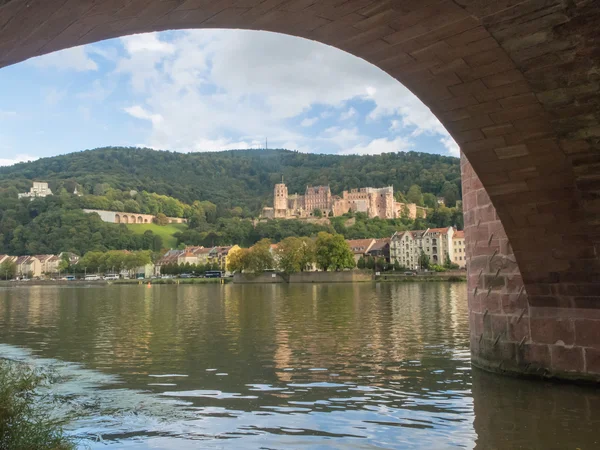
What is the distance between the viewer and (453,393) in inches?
376

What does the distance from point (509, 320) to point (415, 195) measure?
576 ft

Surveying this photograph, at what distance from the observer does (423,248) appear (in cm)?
10988

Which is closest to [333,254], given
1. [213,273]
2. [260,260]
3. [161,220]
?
[260,260]

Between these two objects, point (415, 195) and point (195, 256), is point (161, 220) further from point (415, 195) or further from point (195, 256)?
point (415, 195)

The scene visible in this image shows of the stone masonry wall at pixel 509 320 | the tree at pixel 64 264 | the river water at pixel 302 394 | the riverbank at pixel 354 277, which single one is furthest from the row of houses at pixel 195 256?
the stone masonry wall at pixel 509 320

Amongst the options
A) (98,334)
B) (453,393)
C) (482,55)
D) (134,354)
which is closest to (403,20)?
(482,55)

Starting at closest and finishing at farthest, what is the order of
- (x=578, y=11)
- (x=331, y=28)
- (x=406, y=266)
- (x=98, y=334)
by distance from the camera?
(x=578, y=11) → (x=331, y=28) → (x=98, y=334) → (x=406, y=266)

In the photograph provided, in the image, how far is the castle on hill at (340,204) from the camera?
171250mm

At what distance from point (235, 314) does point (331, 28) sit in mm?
23924

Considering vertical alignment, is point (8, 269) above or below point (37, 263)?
below

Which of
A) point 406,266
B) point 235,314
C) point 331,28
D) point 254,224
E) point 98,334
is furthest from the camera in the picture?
point 254,224

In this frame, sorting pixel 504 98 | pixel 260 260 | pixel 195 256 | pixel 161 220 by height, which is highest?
pixel 161 220

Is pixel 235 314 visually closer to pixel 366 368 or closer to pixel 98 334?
pixel 98 334

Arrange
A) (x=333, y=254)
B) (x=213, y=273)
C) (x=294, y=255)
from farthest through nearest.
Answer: (x=213, y=273) → (x=294, y=255) → (x=333, y=254)
